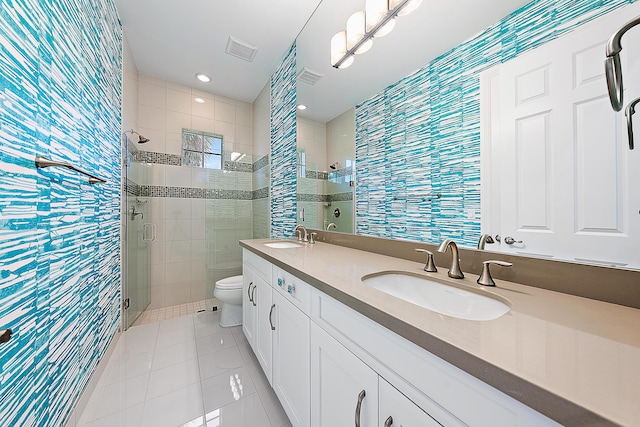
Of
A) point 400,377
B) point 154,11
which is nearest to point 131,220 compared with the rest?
point 154,11

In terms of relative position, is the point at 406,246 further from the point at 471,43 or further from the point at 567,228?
the point at 471,43

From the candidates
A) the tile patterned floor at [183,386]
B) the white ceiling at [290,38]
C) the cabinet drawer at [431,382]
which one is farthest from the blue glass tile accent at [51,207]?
the cabinet drawer at [431,382]

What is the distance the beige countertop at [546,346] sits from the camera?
32 cm

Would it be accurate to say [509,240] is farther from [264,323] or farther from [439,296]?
[264,323]

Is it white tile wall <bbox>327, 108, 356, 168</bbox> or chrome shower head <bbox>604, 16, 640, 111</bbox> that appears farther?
white tile wall <bbox>327, 108, 356, 168</bbox>

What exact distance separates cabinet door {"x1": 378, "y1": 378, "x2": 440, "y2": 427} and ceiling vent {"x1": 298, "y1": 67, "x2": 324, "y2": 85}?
208 cm

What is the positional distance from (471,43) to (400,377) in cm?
121

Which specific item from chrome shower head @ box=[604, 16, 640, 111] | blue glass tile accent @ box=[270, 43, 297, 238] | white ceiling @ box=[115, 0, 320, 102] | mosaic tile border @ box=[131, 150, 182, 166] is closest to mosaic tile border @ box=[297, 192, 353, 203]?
blue glass tile accent @ box=[270, 43, 297, 238]

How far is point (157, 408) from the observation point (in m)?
1.34

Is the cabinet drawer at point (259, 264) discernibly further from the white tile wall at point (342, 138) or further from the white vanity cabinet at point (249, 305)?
the white tile wall at point (342, 138)

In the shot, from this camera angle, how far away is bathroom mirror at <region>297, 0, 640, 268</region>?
0.91 metres

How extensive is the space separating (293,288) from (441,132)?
→ 37.8 inches

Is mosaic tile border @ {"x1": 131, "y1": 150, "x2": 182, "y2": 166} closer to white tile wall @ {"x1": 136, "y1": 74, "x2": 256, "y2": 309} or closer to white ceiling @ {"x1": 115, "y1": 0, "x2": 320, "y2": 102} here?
white tile wall @ {"x1": 136, "y1": 74, "x2": 256, "y2": 309}

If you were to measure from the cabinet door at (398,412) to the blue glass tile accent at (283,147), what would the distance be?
179 cm
